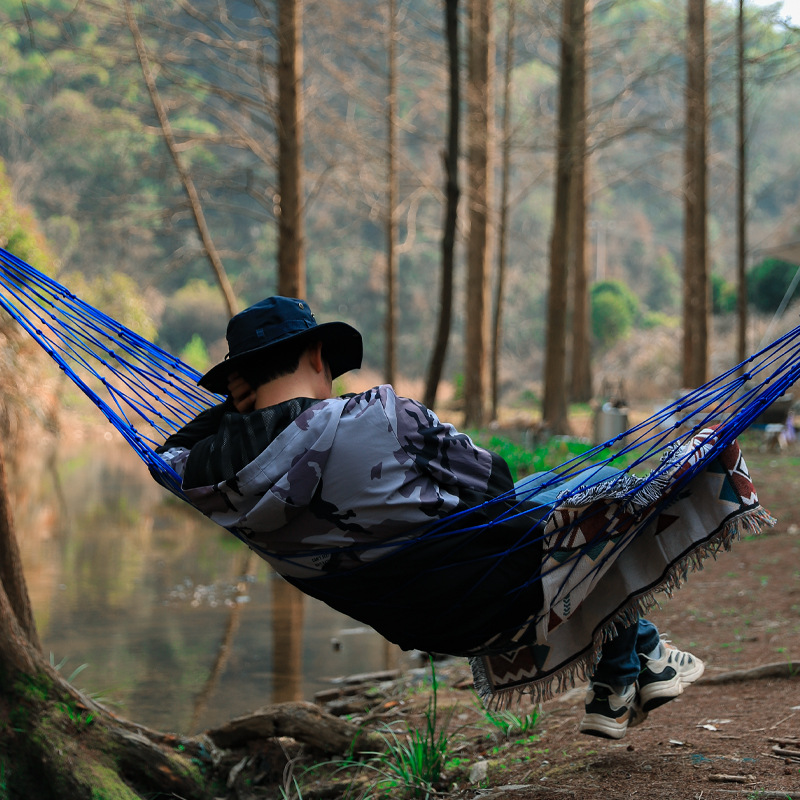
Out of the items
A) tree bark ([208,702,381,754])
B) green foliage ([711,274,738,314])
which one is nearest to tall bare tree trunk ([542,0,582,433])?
tree bark ([208,702,381,754])

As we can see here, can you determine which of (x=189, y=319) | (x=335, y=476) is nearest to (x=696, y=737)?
(x=335, y=476)

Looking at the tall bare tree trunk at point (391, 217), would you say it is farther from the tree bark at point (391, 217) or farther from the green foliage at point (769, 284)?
the green foliage at point (769, 284)

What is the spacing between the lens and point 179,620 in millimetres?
5141

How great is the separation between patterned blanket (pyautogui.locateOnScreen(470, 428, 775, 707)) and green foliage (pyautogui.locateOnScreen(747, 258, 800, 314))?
1472 cm

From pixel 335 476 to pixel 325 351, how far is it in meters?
0.31

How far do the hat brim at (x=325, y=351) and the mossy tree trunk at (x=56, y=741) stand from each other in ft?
3.27

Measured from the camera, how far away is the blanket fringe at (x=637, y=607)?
2006 mm

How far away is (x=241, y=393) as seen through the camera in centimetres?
207

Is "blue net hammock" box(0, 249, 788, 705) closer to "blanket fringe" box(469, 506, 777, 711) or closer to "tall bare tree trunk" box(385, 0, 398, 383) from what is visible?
"blanket fringe" box(469, 506, 777, 711)

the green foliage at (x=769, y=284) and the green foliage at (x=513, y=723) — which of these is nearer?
the green foliage at (x=513, y=723)

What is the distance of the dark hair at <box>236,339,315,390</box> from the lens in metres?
2.01

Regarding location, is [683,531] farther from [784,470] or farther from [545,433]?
[545,433]

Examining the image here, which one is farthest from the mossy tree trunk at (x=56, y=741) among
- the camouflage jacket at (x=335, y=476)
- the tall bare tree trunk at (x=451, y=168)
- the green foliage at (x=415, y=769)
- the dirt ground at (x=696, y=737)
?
the tall bare tree trunk at (x=451, y=168)

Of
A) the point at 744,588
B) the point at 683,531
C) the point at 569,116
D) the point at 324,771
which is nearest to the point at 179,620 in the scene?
the point at 324,771
